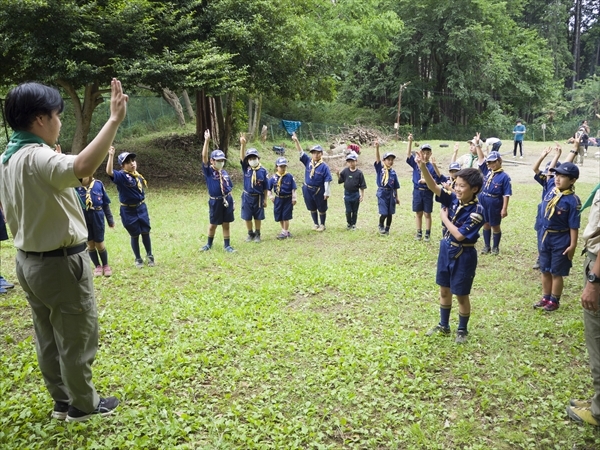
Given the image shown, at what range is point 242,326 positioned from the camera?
225 inches

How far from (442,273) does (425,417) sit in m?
1.71

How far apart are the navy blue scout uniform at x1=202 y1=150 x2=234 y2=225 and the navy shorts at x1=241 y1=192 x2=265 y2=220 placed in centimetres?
75

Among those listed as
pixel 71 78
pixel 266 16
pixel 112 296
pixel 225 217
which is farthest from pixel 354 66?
pixel 112 296

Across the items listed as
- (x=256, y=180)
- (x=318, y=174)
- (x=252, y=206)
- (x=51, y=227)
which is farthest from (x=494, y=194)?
(x=51, y=227)

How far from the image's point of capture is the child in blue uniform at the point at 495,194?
27.2ft

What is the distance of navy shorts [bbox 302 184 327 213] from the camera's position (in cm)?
1094

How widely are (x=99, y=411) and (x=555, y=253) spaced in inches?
214

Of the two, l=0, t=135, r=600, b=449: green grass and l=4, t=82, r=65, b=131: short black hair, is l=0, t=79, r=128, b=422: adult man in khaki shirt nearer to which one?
l=4, t=82, r=65, b=131: short black hair

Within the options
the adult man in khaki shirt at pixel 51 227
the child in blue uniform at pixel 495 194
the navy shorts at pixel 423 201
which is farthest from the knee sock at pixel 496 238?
the adult man in khaki shirt at pixel 51 227

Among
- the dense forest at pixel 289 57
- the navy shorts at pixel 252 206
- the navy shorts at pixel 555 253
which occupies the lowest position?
the navy shorts at pixel 555 253

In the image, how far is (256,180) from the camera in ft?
32.2

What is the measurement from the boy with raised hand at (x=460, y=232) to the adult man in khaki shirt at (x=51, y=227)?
337cm

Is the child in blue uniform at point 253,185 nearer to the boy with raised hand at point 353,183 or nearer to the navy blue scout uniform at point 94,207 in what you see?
the boy with raised hand at point 353,183

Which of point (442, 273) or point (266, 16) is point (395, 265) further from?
point (266, 16)
